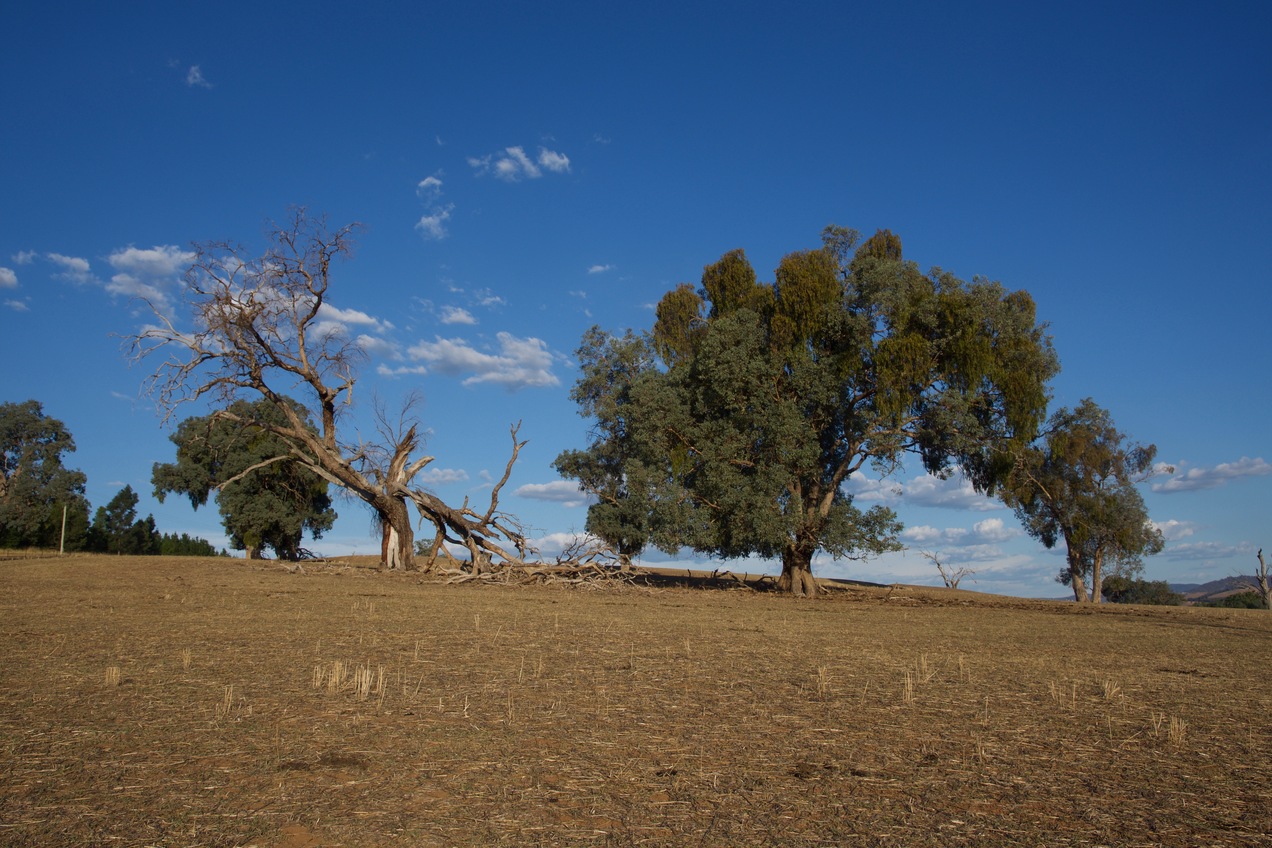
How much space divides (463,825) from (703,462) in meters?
25.6

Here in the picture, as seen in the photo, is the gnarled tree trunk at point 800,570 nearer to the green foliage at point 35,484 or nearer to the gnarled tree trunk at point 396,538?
the gnarled tree trunk at point 396,538

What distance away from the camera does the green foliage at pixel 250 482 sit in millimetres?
46188

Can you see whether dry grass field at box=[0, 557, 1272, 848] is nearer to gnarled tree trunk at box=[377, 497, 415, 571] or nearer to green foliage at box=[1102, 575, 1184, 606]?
gnarled tree trunk at box=[377, 497, 415, 571]

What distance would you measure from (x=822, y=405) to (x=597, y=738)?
82.3ft

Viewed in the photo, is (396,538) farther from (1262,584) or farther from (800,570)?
(1262,584)

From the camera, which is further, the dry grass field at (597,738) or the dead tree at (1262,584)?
the dead tree at (1262,584)

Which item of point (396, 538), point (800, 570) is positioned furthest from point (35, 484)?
point (800, 570)

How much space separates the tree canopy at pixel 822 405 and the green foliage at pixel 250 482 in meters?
25.7

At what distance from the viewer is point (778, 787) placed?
5188 mm

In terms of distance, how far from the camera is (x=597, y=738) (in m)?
6.30

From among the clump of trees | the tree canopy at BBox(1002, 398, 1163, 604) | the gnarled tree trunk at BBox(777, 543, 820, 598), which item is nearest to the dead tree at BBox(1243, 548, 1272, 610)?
the tree canopy at BBox(1002, 398, 1163, 604)

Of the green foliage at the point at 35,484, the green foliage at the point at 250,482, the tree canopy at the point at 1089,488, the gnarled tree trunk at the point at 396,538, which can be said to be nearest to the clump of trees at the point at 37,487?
the green foliage at the point at 35,484

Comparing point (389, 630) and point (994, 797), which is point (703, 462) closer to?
point (389, 630)

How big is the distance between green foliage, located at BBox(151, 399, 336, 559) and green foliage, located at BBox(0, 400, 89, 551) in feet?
54.9
